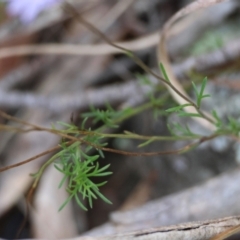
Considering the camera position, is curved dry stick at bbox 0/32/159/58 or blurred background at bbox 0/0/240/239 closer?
blurred background at bbox 0/0/240/239

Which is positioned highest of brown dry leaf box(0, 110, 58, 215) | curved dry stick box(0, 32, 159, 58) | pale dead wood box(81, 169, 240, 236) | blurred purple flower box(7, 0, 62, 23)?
blurred purple flower box(7, 0, 62, 23)

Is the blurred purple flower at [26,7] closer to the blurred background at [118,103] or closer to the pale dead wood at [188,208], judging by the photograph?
the blurred background at [118,103]

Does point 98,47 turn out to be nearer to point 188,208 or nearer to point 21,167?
point 21,167

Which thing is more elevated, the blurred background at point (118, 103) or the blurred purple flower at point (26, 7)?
the blurred purple flower at point (26, 7)

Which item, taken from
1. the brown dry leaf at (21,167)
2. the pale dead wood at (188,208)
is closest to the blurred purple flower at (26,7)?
Answer: the brown dry leaf at (21,167)

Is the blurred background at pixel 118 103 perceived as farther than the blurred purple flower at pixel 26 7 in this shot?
No

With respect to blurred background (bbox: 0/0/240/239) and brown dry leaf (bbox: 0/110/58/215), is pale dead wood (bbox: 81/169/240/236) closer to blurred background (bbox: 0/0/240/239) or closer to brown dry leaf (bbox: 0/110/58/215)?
blurred background (bbox: 0/0/240/239)

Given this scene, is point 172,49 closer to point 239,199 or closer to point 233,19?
point 233,19

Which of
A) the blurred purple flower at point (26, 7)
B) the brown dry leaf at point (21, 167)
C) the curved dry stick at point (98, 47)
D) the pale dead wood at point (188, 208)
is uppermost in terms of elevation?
the blurred purple flower at point (26, 7)

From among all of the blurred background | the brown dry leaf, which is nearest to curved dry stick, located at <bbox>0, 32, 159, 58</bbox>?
the blurred background
